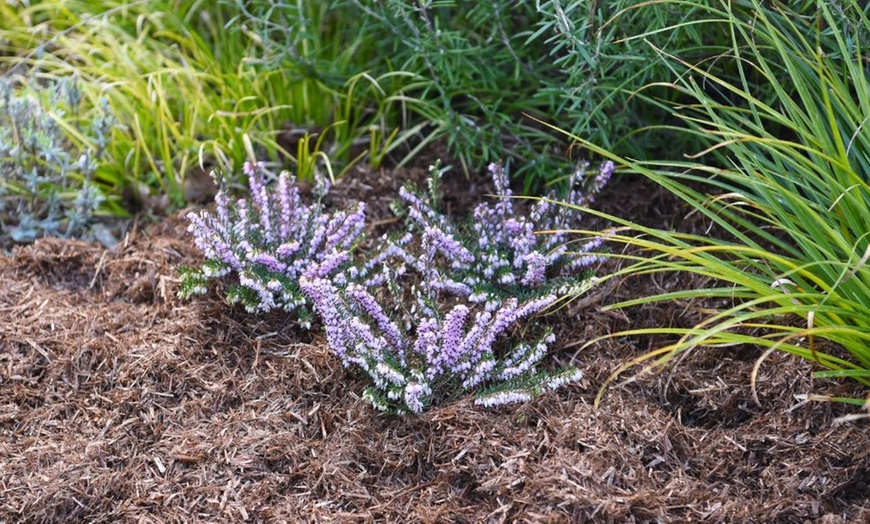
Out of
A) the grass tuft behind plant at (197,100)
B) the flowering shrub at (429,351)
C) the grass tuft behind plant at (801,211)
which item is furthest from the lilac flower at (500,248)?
the grass tuft behind plant at (197,100)

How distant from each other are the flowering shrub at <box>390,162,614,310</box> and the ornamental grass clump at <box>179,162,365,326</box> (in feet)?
0.71

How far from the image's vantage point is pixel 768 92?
295cm

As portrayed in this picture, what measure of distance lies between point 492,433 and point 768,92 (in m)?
1.46

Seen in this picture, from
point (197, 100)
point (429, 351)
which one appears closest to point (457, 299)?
point (429, 351)

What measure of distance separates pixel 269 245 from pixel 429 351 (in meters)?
0.68

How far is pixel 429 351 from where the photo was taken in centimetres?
254

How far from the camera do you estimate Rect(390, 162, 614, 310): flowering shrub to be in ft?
9.01

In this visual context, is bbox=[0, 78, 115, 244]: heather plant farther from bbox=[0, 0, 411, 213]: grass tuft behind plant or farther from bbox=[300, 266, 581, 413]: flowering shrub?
bbox=[300, 266, 581, 413]: flowering shrub

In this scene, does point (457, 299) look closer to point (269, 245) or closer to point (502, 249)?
point (502, 249)

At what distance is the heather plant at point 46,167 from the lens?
132 inches

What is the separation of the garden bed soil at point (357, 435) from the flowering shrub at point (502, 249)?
0.17 meters

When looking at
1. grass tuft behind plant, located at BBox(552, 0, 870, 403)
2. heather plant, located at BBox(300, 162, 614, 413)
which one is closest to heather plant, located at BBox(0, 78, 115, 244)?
heather plant, located at BBox(300, 162, 614, 413)

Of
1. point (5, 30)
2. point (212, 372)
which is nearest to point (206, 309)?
point (212, 372)

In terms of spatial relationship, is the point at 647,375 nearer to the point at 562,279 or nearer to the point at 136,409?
the point at 562,279
